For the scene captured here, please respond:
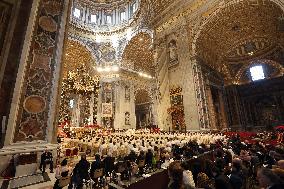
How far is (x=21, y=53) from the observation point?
22.4 feet

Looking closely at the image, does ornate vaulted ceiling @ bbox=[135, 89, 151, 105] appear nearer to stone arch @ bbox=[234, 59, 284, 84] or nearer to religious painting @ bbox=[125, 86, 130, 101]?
religious painting @ bbox=[125, 86, 130, 101]

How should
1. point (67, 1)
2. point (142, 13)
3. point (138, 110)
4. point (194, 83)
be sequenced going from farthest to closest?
point (138, 110) → point (142, 13) → point (194, 83) → point (67, 1)

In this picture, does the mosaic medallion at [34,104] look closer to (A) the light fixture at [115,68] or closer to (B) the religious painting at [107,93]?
(B) the religious painting at [107,93]

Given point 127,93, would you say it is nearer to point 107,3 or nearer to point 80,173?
point 107,3

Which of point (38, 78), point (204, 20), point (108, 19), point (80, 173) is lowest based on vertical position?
point (80, 173)

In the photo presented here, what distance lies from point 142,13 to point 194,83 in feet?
39.8

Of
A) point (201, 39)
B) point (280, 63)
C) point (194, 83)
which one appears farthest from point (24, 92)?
point (280, 63)

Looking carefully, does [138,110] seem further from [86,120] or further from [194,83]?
[194,83]

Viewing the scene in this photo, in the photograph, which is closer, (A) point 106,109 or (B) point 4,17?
(B) point 4,17

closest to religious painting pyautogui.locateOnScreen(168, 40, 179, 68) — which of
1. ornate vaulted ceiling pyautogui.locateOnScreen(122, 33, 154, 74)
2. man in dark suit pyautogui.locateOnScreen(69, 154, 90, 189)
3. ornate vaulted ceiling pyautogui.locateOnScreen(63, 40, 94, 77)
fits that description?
ornate vaulted ceiling pyautogui.locateOnScreen(122, 33, 154, 74)

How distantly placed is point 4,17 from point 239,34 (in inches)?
773

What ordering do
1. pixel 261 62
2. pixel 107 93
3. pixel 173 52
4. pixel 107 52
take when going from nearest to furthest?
pixel 173 52
pixel 261 62
pixel 107 93
pixel 107 52

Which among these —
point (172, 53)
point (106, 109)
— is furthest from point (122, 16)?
point (106, 109)

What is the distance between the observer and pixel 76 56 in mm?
26984
